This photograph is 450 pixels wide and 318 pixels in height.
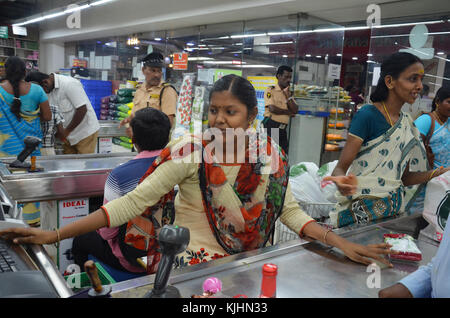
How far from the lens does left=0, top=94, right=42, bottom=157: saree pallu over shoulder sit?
3.09 metres

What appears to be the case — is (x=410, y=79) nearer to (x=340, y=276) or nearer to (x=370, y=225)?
(x=370, y=225)

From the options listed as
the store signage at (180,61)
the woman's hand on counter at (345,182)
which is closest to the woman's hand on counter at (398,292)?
the woman's hand on counter at (345,182)

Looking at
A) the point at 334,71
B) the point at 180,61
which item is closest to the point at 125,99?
the point at 180,61

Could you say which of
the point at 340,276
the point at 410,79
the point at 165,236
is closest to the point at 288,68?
the point at 410,79

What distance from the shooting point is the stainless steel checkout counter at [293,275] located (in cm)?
102

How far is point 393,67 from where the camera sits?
174 centimetres

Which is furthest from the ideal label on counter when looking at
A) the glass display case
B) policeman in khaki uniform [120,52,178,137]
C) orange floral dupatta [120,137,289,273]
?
the glass display case

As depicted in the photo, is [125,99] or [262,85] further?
[125,99]

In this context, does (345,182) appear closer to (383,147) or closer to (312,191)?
(383,147)

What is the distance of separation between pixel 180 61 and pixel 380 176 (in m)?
6.31

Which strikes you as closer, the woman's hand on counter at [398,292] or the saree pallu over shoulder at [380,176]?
the woman's hand on counter at [398,292]

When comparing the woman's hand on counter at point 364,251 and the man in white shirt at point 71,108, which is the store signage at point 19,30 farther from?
the woman's hand on counter at point 364,251

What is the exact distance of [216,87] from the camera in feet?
4.67

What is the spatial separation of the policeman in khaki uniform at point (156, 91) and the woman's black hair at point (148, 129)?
2.26m
